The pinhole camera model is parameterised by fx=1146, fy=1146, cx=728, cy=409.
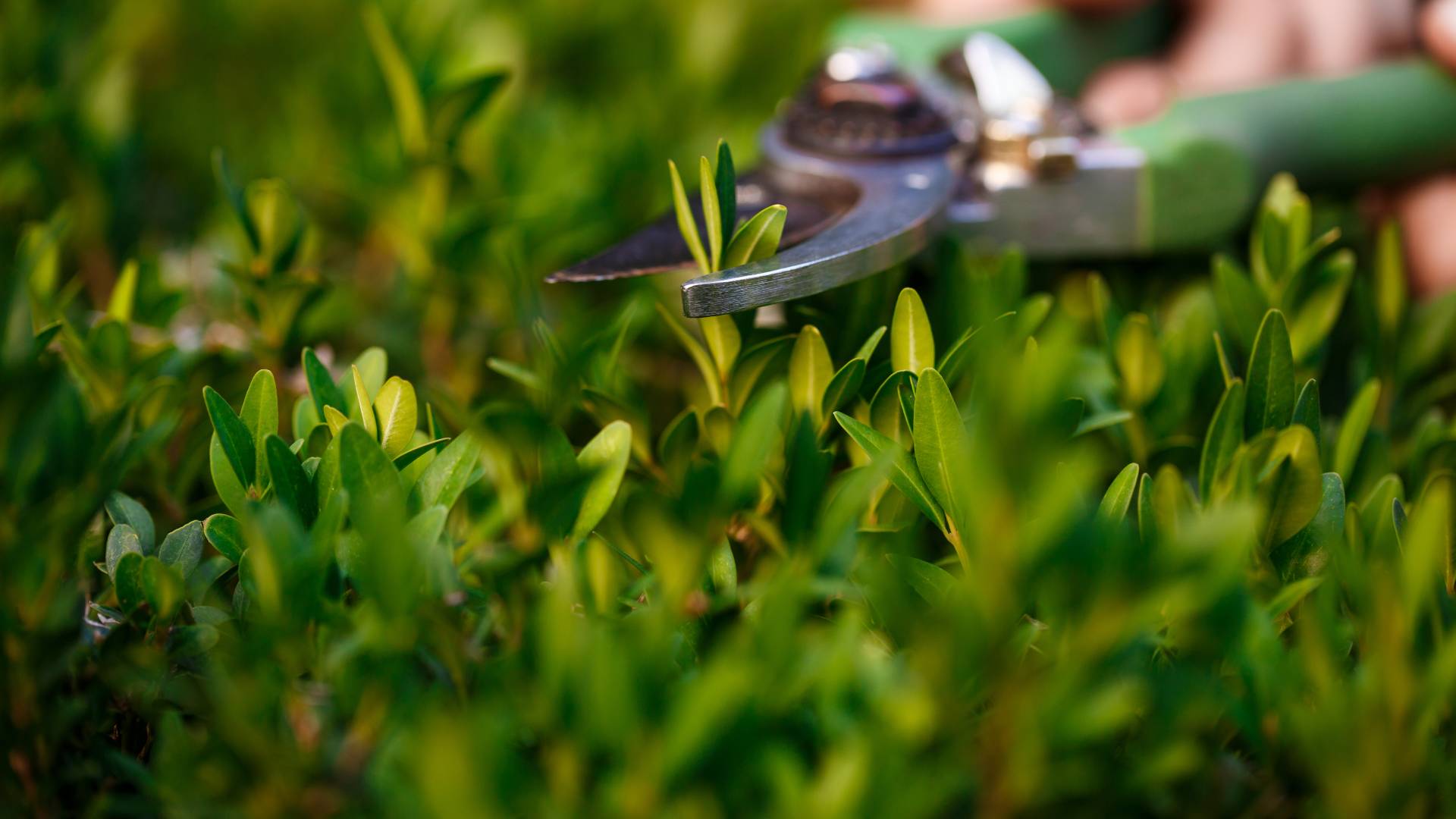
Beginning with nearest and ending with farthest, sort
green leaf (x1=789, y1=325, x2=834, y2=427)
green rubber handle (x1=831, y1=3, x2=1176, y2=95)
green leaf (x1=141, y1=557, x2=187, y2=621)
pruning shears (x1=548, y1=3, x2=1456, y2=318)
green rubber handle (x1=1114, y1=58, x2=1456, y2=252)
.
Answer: green leaf (x1=141, y1=557, x2=187, y2=621) < green leaf (x1=789, y1=325, x2=834, y2=427) < pruning shears (x1=548, y1=3, x2=1456, y2=318) < green rubber handle (x1=1114, y1=58, x2=1456, y2=252) < green rubber handle (x1=831, y1=3, x2=1176, y2=95)

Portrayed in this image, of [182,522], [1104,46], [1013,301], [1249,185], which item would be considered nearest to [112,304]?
[182,522]

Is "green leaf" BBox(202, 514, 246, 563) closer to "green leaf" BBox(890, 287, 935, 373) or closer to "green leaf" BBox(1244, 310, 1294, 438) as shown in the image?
"green leaf" BBox(890, 287, 935, 373)

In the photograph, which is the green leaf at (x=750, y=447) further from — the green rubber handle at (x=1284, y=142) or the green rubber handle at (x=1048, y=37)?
the green rubber handle at (x=1048, y=37)

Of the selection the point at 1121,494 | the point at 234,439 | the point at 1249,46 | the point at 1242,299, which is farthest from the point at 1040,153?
the point at 234,439

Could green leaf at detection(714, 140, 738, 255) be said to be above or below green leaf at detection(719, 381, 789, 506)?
above

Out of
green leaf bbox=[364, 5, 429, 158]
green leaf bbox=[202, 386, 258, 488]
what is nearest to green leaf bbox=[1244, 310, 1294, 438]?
green leaf bbox=[202, 386, 258, 488]

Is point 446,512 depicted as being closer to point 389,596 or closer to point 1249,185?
point 389,596
